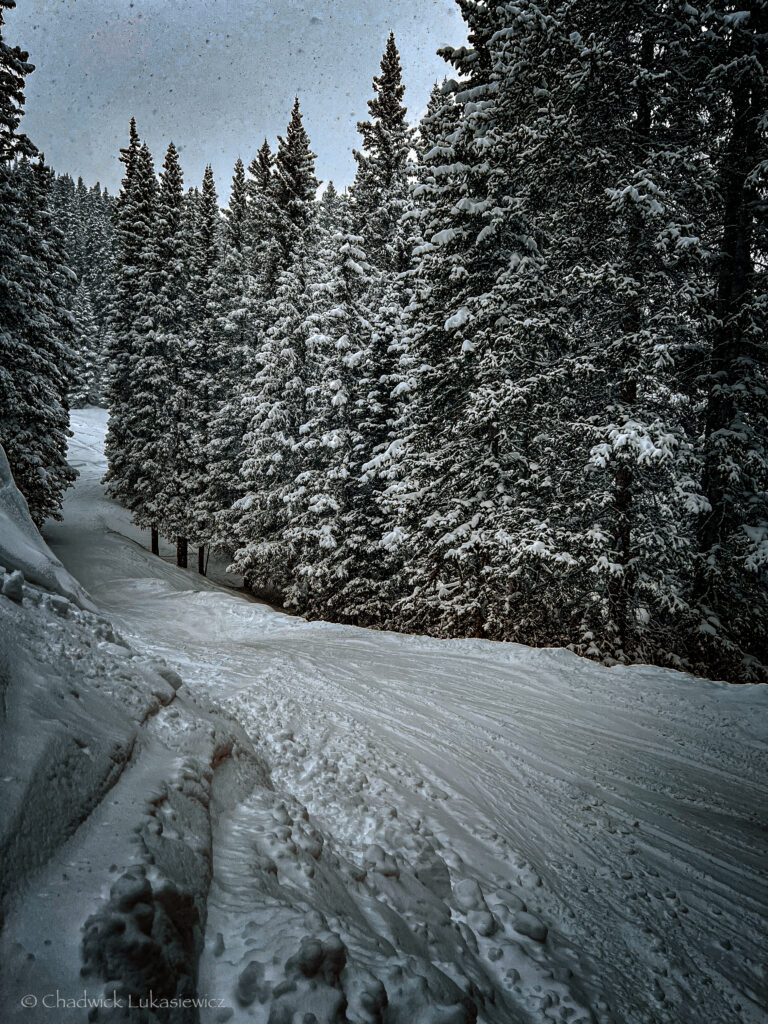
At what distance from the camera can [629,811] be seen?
412 centimetres

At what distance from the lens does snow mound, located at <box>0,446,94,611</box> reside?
15.0ft

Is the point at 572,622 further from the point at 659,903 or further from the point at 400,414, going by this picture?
the point at 400,414

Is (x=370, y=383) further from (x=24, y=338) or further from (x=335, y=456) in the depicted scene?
(x=24, y=338)

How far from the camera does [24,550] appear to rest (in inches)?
189

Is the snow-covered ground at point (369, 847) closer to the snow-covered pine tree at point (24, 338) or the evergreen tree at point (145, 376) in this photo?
the snow-covered pine tree at point (24, 338)

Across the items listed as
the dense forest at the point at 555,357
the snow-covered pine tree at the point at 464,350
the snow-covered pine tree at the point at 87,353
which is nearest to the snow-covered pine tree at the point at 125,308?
the dense forest at the point at 555,357

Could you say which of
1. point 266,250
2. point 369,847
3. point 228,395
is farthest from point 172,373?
point 369,847

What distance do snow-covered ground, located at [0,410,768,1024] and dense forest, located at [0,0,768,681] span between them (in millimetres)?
3895

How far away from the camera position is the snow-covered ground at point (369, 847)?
1.93 metres

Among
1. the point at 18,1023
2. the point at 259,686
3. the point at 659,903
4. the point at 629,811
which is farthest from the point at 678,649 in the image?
the point at 18,1023

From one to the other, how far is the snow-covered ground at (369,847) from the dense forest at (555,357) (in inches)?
153

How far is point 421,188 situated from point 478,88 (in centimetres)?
222

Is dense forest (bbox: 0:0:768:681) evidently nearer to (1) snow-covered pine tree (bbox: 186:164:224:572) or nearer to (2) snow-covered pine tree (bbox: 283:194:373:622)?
(2) snow-covered pine tree (bbox: 283:194:373:622)

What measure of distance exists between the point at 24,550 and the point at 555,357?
10792mm
